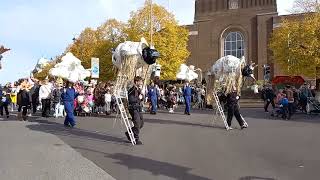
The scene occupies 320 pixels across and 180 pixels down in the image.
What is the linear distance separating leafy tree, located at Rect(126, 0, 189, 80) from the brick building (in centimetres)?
2322

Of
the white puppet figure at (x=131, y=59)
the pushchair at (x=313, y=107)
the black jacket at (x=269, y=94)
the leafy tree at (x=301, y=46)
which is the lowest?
the pushchair at (x=313, y=107)

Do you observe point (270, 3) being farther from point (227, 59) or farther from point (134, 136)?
point (134, 136)

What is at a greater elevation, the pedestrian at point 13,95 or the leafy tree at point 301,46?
the leafy tree at point 301,46

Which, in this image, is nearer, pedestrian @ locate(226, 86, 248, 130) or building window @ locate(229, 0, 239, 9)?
pedestrian @ locate(226, 86, 248, 130)

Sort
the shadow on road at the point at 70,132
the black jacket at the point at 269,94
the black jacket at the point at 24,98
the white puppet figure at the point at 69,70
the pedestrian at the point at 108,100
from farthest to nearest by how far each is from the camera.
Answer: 1. the black jacket at the point at 269,94
2. the white puppet figure at the point at 69,70
3. the pedestrian at the point at 108,100
4. the black jacket at the point at 24,98
5. the shadow on road at the point at 70,132

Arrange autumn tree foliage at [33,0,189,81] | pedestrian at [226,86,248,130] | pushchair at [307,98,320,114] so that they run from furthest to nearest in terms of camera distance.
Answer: autumn tree foliage at [33,0,189,81] < pushchair at [307,98,320,114] < pedestrian at [226,86,248,130]

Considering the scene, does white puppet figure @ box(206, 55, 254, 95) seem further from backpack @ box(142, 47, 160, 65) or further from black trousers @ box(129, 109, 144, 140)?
black trousers @ box(129, 109, 144, 140)

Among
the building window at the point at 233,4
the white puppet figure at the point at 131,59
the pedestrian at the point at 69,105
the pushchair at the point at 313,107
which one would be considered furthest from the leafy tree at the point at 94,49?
the white puppet figure at the point at 131,59

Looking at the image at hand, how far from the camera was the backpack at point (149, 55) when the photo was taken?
1367 centimetres

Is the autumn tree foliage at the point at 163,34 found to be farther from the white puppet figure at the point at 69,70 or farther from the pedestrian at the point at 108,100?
the pedestrian at the point at 108,100

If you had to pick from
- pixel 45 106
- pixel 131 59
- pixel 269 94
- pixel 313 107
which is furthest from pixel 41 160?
pixel 269 94

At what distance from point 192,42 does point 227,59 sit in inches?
2293

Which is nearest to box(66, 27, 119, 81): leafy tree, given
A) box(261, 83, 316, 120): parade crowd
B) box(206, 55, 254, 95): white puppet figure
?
box(261, 83, 316, 120): parade crowd

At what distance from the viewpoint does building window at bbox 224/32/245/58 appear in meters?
72.8
